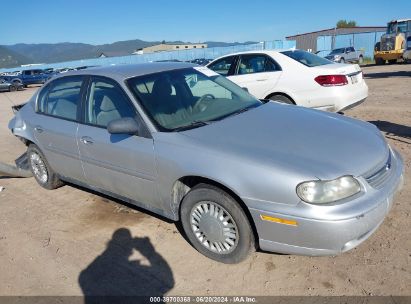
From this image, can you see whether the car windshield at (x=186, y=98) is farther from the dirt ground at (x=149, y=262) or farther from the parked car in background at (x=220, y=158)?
the dirt ground at (x=149, y=262)

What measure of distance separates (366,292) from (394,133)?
4597 mm

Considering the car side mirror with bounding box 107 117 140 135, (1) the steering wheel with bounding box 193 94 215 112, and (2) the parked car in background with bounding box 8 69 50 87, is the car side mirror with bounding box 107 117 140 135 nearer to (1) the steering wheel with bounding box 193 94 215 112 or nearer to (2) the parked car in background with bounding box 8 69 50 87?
(1) the steering wheel with bounding box 193 94 215 112

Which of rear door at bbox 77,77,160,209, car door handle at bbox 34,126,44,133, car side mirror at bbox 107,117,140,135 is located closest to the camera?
car side mirror at bbox 107,117,140,135

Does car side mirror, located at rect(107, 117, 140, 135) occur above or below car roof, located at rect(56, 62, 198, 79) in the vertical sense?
below

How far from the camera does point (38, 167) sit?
5297 millimetres

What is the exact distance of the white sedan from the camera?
6.76 m

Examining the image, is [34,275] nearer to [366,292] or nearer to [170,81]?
[170,81]

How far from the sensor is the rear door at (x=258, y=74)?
7.34m

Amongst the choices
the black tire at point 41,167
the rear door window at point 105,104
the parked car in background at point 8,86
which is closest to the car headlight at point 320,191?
the rear door window at point 105,104

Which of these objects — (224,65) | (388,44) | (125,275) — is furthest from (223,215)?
(388,44)

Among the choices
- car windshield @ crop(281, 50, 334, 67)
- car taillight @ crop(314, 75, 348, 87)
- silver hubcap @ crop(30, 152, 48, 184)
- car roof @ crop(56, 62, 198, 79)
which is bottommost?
silver hubcap @ crop(30, 152, 48, 184)

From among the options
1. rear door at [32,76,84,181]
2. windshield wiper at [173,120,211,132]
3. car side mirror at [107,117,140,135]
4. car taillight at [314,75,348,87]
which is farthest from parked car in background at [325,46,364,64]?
car side mirror at [107,117,140,135]

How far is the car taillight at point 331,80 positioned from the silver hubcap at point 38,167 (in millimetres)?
4766

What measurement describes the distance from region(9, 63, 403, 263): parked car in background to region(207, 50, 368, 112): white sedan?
2855mm
